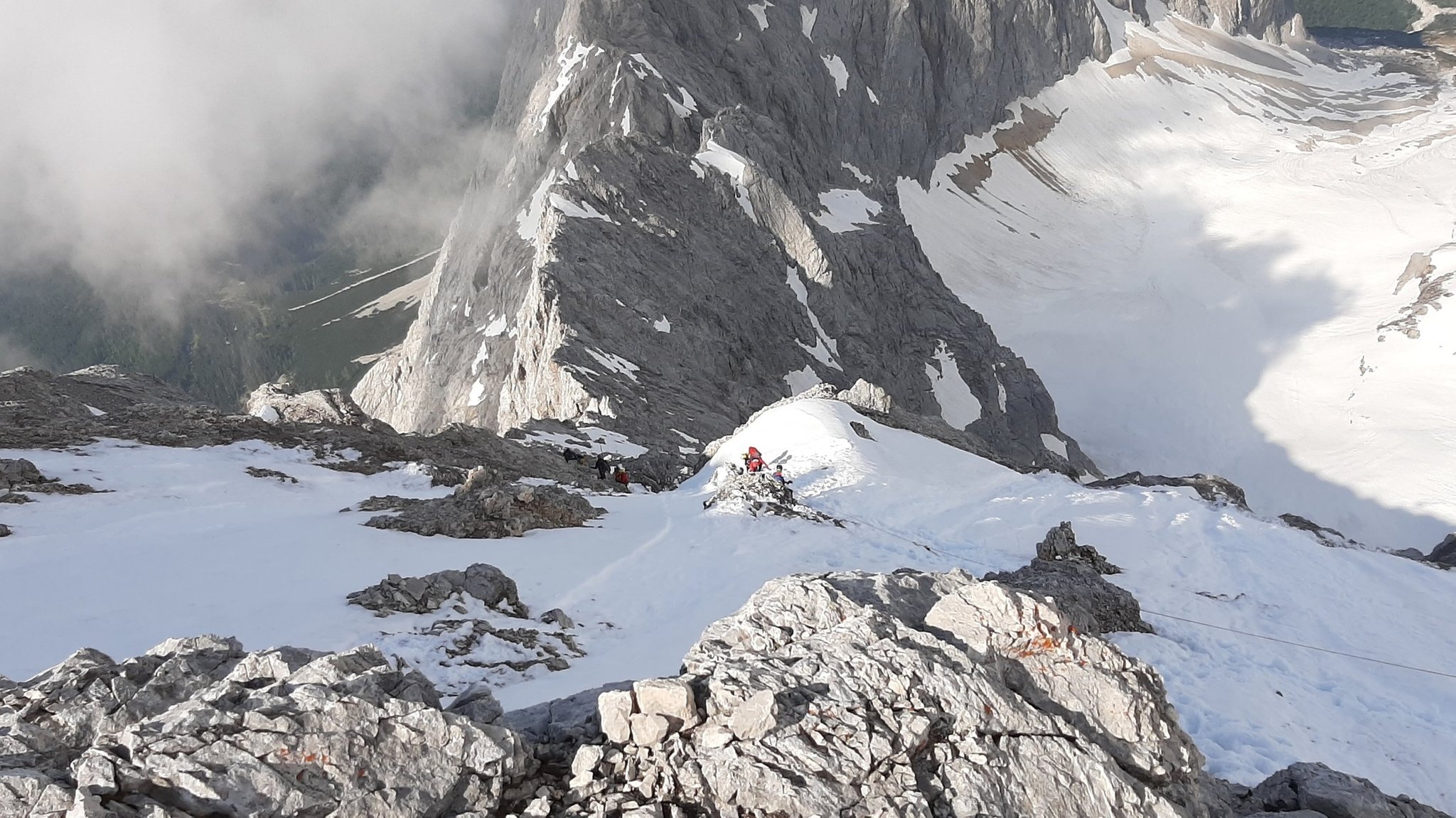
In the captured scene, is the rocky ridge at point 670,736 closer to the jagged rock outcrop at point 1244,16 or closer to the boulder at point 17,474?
the boulder at point 17,474

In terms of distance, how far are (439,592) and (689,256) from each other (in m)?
37.1

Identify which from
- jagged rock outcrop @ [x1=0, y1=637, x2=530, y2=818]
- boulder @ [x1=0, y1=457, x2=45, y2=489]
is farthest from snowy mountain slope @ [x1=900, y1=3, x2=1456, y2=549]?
boulder @ [x1=0, y1=457, x2=45, y2=489]

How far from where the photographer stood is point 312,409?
27.6m

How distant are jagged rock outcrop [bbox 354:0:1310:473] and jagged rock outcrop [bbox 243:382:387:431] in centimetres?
862

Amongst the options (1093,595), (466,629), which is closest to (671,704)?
(466,629)

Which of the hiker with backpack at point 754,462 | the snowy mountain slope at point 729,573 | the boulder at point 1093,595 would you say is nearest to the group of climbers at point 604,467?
the snowy mountain slope at point 729,573

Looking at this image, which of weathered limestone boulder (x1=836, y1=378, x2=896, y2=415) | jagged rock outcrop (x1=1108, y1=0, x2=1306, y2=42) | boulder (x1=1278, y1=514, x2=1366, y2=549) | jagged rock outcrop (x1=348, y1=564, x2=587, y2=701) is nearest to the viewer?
jagged rock outcrop (x1=348, y1=564, x2=587, y2=701)

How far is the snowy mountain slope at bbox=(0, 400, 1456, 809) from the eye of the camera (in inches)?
412

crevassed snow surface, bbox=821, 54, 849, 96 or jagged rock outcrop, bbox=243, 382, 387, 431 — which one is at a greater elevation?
crevassed snow surface, bbox=821, 54, 849, 96

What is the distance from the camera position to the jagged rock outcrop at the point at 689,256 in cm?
3988

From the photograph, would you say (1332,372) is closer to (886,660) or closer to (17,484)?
(886,660)

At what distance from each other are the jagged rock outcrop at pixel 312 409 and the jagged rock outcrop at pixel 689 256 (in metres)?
8.62

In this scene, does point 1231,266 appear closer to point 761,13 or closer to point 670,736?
point 761,13

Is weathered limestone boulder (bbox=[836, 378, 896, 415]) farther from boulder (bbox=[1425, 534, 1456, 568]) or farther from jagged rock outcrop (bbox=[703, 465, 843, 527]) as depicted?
boulder (bbox=[1425, 534, 1456, 568])
